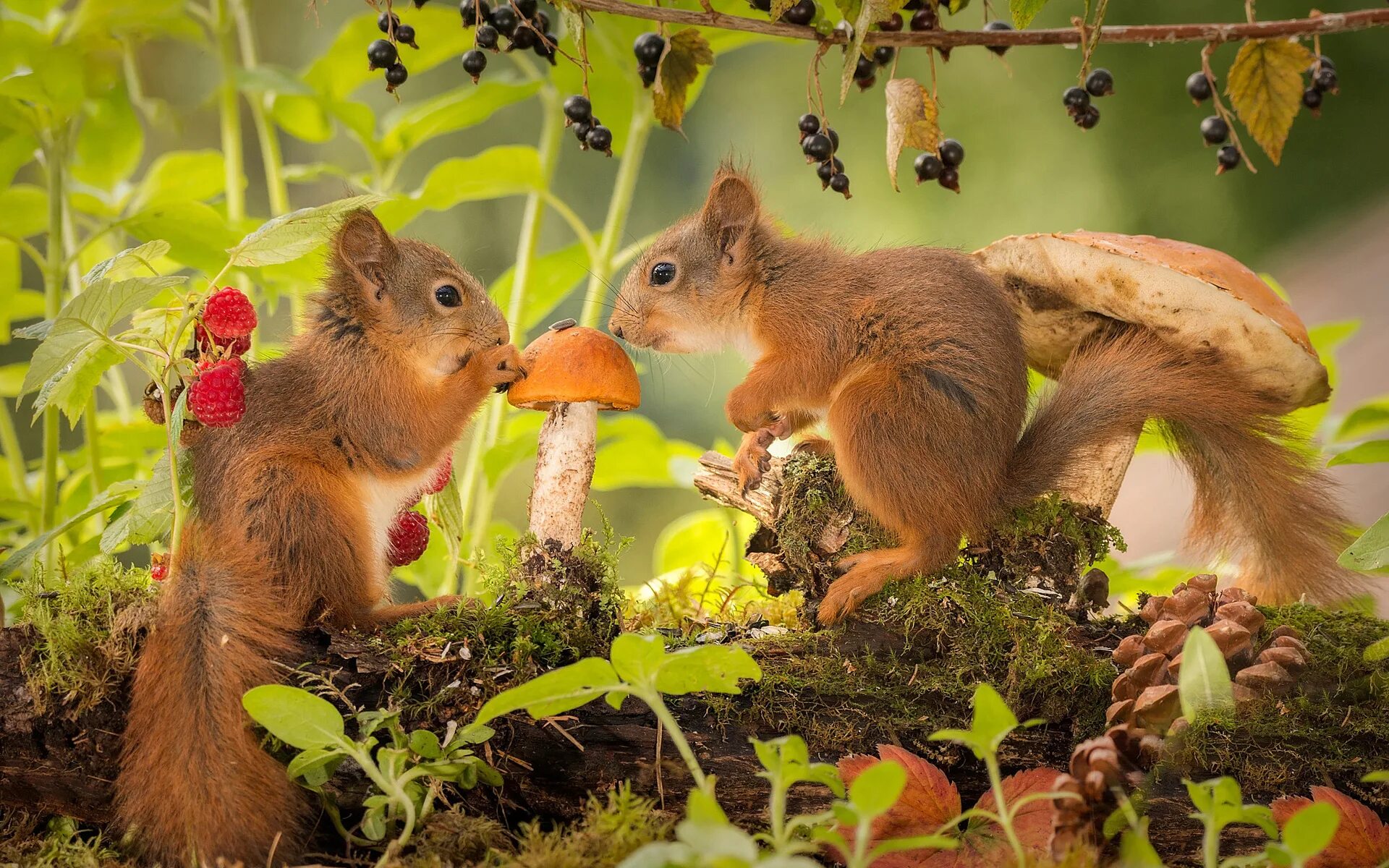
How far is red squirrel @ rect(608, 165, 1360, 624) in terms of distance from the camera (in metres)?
1.49

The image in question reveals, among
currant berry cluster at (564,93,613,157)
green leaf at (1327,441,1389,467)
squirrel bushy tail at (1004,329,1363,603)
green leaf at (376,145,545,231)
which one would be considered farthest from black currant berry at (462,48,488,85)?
green leaf at (1327,441,1389,467)

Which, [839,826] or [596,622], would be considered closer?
[839,826]

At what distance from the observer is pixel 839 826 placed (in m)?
1.10

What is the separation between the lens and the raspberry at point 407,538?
1.65m

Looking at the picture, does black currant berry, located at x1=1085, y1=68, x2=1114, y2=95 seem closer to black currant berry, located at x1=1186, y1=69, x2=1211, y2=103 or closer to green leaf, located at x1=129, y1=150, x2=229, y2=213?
black currant berry, located at x1=1186, y1=69, x2=1211, y2=103

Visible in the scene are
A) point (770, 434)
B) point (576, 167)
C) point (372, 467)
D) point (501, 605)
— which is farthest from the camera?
point (576, 167)

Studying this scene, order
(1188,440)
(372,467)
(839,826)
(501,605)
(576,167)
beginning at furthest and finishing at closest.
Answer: (576,167)
(1188,440)
(372,467)
(501,605)
(839,826)

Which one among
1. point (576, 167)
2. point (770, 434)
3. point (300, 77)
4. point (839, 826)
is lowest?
point (839, 826)

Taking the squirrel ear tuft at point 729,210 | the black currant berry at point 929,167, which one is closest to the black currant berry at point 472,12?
the squirrel ear tuft at point 729,210

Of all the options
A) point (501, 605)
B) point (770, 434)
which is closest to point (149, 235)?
point (501, 605)

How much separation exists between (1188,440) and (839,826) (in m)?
0.88

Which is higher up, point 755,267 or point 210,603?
point 755,267

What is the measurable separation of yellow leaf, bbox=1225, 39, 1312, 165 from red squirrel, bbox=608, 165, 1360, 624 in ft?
1.03

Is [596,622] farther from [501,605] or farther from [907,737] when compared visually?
[907,737]
